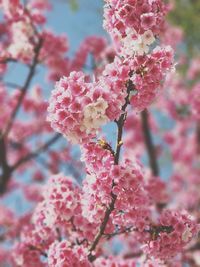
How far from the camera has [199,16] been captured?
1330cm

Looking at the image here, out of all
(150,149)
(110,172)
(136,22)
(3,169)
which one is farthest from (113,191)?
(150,149)

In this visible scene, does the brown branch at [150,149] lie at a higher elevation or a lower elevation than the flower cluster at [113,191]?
higher

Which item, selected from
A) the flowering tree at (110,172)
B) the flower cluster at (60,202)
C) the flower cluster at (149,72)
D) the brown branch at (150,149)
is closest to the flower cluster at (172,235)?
the flowering tree at (110,172)

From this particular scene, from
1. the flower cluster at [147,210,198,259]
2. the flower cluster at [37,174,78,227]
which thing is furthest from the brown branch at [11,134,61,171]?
the flower cluster at [147,210,198,259]

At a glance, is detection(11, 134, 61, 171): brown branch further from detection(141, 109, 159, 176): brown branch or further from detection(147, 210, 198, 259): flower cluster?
detection(147, 210, 198, 259): flower cluster

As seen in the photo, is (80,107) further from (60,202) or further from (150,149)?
(150,149)

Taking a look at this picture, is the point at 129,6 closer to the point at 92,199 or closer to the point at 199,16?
the point at 92,199

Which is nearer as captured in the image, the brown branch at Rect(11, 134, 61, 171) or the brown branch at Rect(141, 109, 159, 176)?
the brown branch at Rect(11, 134, 61, 171)

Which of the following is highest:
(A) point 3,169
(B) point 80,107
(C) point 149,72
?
(A) point 3,169

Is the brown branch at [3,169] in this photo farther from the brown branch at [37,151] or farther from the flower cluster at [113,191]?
the flower cluster at [113,191]

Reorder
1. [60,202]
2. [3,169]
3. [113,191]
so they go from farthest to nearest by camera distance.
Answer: [3,169] → [60,202] → [113,191]

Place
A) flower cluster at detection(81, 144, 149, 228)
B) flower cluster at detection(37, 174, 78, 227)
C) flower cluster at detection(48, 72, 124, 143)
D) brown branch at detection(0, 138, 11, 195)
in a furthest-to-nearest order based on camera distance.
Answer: brown branch at detection(0, 138, 11, 195)
flower cluster at detection(37, 174, 78, 227)
flower cluster at detection(81, 144, 149, 228)
flower cluster at detection(48, 72, 124, 143)

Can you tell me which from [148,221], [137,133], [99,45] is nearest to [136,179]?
[148,221]

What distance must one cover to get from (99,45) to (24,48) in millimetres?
2017
